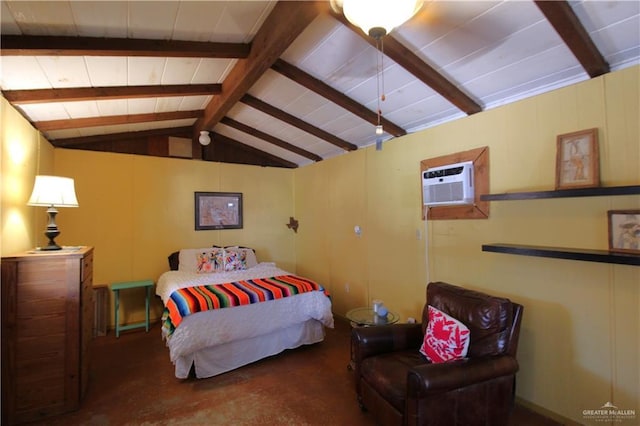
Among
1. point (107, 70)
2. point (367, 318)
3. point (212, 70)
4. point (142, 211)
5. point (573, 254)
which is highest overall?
point (212, 70)

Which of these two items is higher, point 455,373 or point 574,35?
point 574,35

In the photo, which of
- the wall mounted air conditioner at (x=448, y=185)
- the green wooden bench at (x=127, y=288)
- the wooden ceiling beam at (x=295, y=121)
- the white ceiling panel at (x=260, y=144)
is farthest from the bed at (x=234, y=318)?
the white ceiling panel at (x=260, y=144)

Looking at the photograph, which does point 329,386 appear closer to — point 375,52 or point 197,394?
point 197,394

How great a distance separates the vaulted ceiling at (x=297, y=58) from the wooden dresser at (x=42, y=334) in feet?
4.39

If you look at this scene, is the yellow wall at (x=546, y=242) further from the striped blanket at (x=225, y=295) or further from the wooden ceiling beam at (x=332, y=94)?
the striped blanket at (x=225, y=295)

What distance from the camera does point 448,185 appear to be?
2.57 meters

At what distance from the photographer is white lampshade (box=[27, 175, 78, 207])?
7.30 ft

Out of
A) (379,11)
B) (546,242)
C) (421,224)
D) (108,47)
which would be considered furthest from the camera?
(421,224)

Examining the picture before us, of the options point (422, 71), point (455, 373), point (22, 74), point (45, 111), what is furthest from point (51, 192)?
point (455, 373)

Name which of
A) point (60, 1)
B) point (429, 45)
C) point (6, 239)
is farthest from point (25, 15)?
point (429, 45)

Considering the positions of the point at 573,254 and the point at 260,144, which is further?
the point at 260,144

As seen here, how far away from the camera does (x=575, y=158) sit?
1946 millimetres

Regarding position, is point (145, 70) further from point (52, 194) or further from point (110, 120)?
point (110, 120)

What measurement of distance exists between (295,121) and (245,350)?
2.56 m
